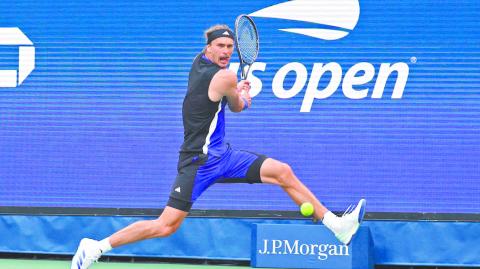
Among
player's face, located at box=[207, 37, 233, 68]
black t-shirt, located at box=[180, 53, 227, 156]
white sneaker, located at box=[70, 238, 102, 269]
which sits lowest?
white sneaker, located at box=[70, 238, 102, 269]

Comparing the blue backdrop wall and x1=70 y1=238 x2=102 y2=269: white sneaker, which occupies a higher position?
the blue backdrop wall

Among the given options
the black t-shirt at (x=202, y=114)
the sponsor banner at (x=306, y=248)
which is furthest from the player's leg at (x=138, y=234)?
the sponsor banner at (x=306, y=248)

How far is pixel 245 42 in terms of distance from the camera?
23.3 ft

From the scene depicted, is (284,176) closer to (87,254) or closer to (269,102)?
(87,254)

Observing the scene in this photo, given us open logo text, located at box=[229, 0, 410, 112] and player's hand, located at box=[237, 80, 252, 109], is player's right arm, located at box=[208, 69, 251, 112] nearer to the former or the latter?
player's hand, located at box=[237, 80, 252, 109]

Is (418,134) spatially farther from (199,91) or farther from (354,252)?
(199,91)

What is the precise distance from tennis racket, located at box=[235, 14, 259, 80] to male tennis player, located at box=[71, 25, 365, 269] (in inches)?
3.0

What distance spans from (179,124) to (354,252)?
6.50 feet

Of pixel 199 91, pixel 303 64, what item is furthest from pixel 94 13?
pixel 199 91

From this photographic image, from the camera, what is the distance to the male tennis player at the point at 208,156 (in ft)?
21.8

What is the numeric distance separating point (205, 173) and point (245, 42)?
0.99 metres

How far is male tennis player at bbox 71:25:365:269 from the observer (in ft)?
21.8

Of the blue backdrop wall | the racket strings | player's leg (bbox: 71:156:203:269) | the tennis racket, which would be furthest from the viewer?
the blue backdrop wall

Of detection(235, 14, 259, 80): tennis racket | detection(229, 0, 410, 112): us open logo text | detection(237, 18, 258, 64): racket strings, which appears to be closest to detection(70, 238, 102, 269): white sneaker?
detection(235, 14, 259, 80): tennis racket
